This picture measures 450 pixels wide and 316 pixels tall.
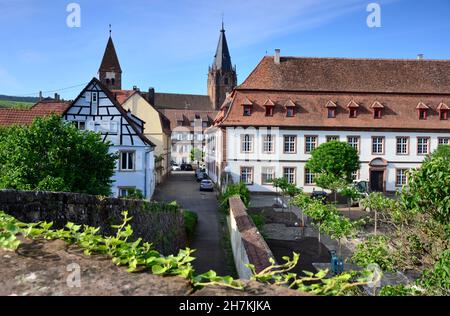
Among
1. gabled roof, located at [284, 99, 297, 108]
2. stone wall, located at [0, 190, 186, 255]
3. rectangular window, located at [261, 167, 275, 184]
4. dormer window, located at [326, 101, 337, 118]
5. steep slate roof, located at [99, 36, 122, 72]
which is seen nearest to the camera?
stone wall, located at [0, 190, 186, 255]

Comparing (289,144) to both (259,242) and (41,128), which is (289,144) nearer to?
(41,128)

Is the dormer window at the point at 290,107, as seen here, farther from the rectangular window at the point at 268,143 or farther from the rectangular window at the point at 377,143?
the rectangular window at the point at 377,143

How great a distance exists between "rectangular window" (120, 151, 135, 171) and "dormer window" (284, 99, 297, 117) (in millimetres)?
13345

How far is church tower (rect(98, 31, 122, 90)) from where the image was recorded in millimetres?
69688

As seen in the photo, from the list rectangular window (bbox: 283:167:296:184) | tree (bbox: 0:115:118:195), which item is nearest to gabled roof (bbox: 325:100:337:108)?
rectangular window (bbox: 283:167:296:184)

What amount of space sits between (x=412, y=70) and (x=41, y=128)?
32527 mm

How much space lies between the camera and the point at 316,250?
17297mm

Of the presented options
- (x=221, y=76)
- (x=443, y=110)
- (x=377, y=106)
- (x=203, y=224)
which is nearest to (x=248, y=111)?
(x=377, y=106)

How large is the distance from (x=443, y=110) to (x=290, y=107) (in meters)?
13.0

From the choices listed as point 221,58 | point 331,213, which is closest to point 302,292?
point 331,213

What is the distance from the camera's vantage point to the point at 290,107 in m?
34.0

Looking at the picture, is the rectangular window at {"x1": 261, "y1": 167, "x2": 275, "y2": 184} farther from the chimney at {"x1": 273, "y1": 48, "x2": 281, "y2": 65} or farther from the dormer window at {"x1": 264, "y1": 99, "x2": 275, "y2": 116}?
the chimney at {"x1": 273, "y1": 48, "x2": 281, "y2": 65}

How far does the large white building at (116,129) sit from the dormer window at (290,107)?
12.1m

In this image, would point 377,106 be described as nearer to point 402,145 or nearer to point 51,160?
point 402,145
